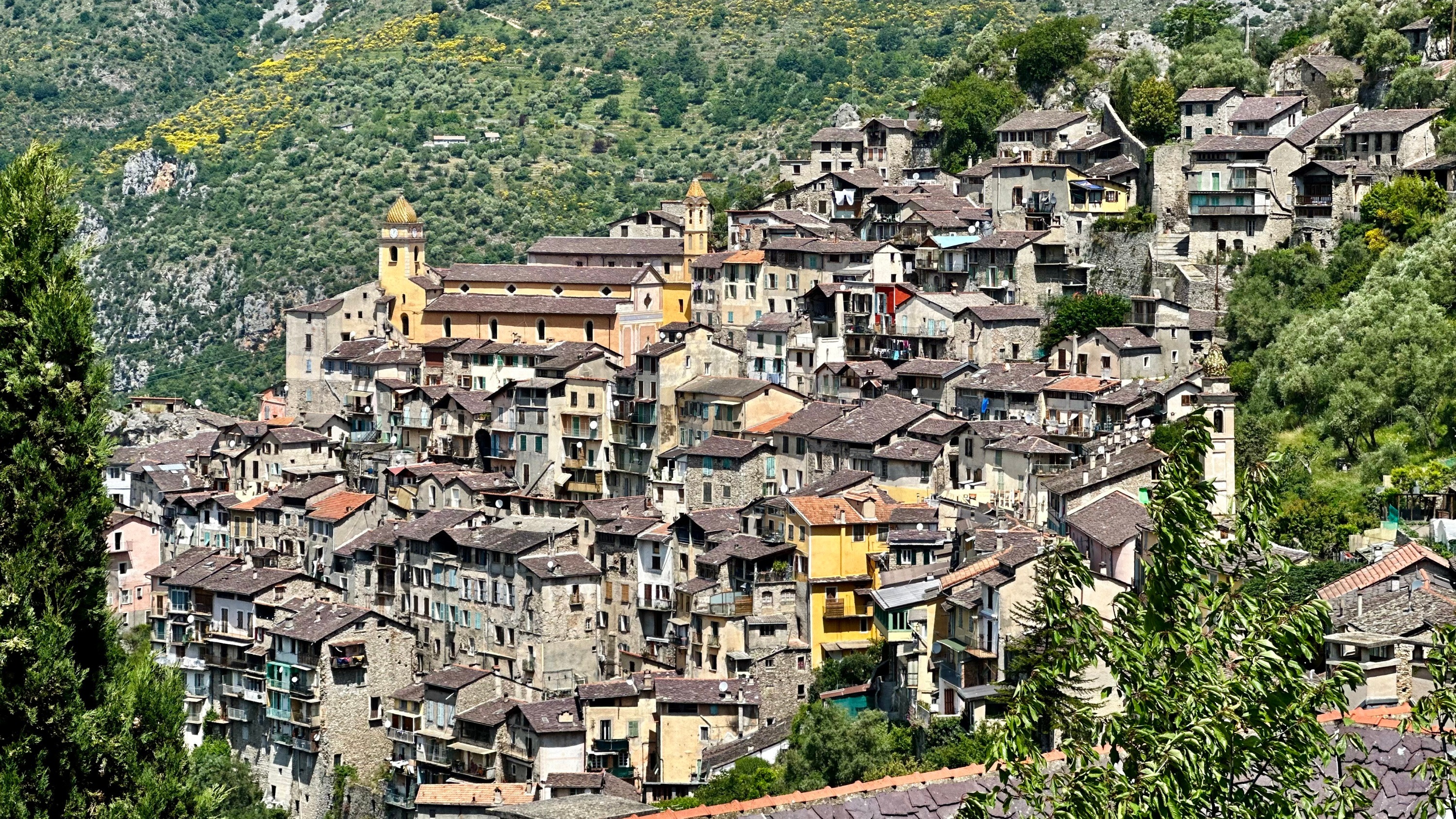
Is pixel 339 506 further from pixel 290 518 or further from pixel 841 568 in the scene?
pixel 841 568

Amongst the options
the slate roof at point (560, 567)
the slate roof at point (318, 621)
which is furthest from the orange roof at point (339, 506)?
the slate roof at point (560, 567)

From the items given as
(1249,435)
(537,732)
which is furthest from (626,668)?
(1249,435)

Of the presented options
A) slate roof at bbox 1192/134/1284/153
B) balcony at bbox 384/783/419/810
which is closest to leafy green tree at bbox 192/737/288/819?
balcony at bbox 384/783/419/810

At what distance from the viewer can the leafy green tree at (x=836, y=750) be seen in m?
49.3

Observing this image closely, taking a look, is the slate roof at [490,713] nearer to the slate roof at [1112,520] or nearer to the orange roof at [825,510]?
the orange roof at [825,510]

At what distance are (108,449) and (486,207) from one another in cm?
10708

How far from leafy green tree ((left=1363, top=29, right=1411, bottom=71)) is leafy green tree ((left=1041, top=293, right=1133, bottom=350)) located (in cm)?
1465

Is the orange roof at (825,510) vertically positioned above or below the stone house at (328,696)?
above

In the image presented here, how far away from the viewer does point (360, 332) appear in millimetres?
85938

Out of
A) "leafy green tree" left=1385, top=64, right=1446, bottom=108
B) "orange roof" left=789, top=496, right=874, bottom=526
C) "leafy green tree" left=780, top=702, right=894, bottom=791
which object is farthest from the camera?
"leafy green tree" left=1385, top=64, right=1446, bottom=108

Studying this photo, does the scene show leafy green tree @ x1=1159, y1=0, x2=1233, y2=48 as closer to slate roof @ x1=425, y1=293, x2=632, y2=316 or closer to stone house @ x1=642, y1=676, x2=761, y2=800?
slate roof @ x1=425, y1=293, x2=632, y2=316

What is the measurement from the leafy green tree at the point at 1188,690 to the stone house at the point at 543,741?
4099 cm

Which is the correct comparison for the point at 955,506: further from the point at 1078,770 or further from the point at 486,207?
the point at 486,207

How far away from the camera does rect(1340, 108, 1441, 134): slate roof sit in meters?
70.9
